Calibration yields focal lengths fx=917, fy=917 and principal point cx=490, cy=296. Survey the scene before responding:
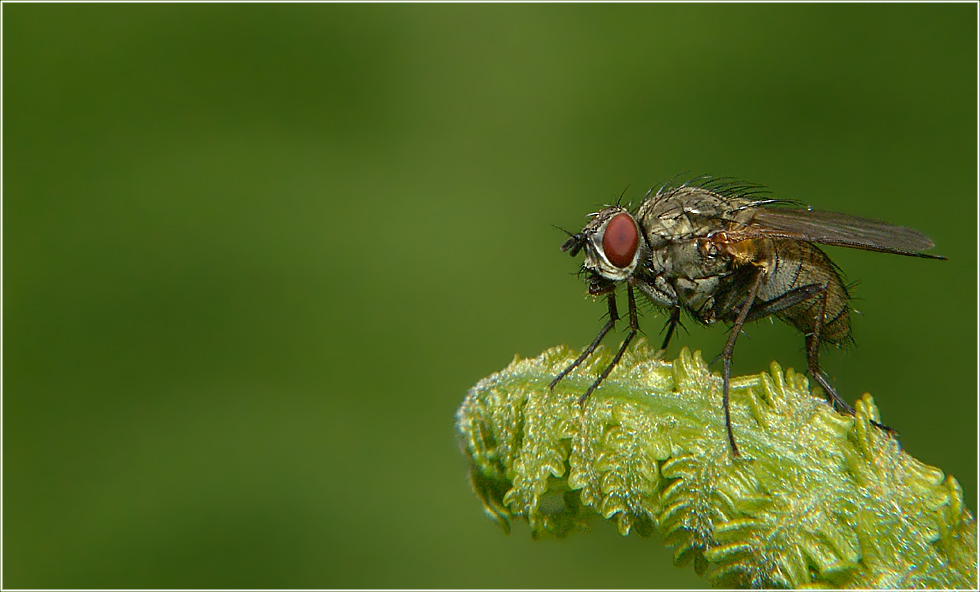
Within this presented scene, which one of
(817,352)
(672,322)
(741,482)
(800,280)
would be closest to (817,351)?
(817,352)

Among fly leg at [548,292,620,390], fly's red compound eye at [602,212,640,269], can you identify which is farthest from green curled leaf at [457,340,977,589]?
fly's red compound eye at [602,212,640,269]

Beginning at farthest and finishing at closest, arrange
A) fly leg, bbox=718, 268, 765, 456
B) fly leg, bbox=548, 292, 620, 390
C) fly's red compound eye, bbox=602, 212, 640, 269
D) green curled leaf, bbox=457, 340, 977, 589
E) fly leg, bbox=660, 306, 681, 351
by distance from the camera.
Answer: fly leg, bbox=660, 306, 681, 351, fly's red compound eye, bbox=602, 212, 640, 269, fly leg, bbox=718, 268, 765, 456, fly leg, bbox=548, 292, 620, 390, green curled leaf, bbox=457, 340, 977, 589

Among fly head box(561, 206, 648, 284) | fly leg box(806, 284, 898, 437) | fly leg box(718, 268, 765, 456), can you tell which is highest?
fly head box(561, 206, 648, 284)

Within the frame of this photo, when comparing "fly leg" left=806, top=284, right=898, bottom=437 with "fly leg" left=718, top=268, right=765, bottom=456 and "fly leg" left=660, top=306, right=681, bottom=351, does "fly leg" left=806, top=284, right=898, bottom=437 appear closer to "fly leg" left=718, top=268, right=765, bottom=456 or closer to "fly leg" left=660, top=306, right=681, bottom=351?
"fly leg" left=718, top=268, right=765, bottom=456

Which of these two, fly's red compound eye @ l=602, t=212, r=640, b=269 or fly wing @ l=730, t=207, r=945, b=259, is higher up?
fly's red compound eye @ l=602, t=212, r=640, b=269

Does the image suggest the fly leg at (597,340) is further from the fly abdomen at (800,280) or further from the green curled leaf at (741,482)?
the fly abdomen at (800,280)

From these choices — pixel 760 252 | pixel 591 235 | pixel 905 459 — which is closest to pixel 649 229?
pixel 591 235
